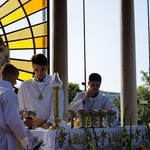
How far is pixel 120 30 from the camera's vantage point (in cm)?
1223

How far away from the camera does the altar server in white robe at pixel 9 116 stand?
4230 mm

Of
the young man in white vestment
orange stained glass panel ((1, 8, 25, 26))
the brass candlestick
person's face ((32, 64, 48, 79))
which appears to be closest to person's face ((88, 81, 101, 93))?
the young man in white vestment

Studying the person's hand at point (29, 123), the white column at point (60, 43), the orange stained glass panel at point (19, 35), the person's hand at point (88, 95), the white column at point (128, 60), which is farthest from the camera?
the white column at point (128, 60)

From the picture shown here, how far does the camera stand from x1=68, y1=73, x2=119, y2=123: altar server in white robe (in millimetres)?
5361

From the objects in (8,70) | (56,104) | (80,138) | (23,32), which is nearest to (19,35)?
(23,32)

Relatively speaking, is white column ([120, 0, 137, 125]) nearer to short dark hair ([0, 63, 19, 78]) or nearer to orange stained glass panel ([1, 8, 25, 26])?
orange stained glass panel ([1, 8, 25, 26])

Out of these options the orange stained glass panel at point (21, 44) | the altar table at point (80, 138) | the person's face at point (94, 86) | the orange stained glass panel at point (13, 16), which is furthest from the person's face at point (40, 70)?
the orange stained glass panel at point (13, 16)

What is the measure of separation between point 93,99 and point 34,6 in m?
6.56

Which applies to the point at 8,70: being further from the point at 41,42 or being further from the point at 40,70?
the point at 41,42

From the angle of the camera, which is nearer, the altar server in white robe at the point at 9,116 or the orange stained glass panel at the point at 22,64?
the altar server in white robe at the point at 9,116

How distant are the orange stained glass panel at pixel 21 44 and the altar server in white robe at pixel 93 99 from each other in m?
5.72

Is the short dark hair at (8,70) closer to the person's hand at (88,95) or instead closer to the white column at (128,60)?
the person's hand at (88,95)

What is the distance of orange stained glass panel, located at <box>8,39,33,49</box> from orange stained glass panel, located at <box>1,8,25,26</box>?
22.5 inches

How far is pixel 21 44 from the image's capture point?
37.0ft
